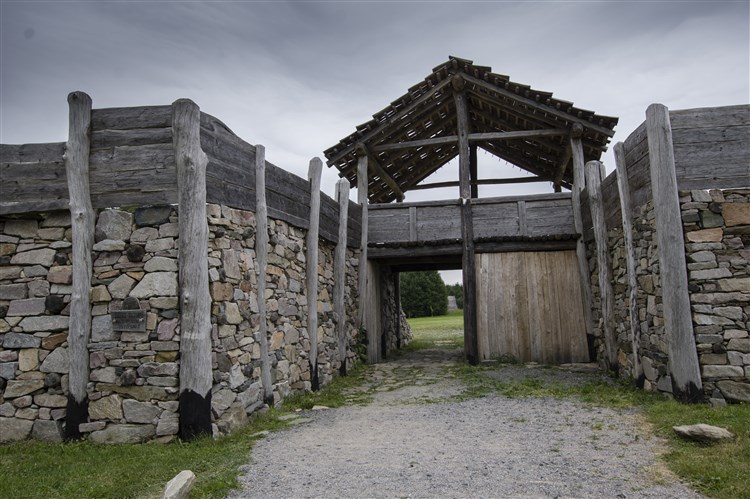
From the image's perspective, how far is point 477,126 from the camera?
13.9 metres

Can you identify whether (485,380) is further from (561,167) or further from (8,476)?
(8,476)

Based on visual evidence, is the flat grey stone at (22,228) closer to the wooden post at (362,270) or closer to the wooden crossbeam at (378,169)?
the wooden post at (362,270)

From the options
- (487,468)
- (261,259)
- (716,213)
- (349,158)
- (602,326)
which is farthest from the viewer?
(349,158)

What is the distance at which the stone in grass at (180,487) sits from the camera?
3857 millimetres

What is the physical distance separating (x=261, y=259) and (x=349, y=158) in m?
6.09

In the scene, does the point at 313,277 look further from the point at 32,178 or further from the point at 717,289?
the point at 717,289

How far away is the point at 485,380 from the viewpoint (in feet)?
30.5

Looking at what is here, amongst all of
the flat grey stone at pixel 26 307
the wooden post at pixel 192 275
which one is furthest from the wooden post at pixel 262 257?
the flat grey stone at pixel 26 307

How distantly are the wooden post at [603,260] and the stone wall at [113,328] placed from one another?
6.78 m

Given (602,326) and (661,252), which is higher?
(661,252)

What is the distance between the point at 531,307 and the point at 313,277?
5365mm

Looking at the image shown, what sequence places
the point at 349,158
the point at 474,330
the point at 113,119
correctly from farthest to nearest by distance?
the point at 349,158
the point at 474,330
the point at 113,119

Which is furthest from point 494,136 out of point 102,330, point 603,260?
point 102,330

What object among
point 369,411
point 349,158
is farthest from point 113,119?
point 349,158
